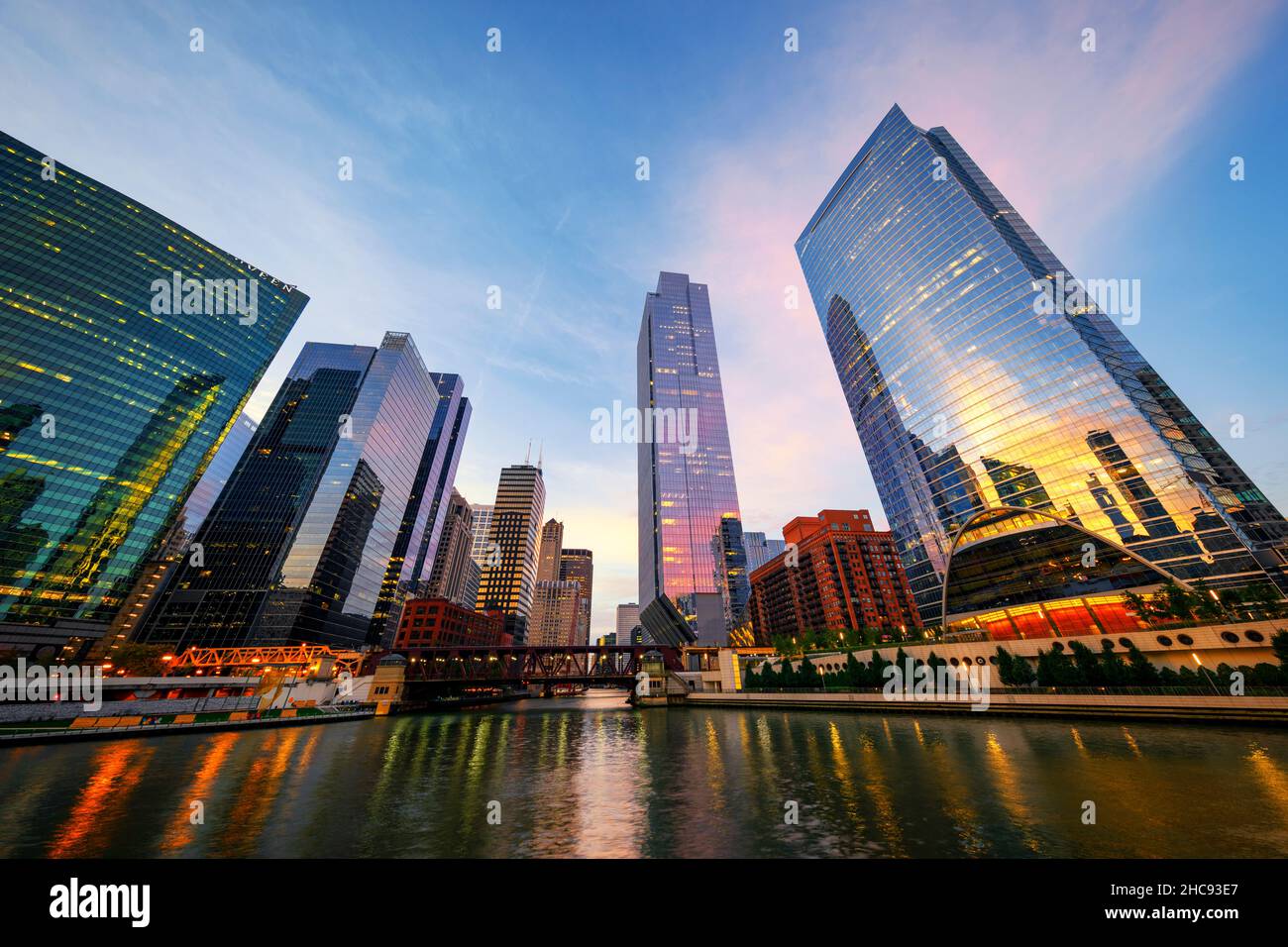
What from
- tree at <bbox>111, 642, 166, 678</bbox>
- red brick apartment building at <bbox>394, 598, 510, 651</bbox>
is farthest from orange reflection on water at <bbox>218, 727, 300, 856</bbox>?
red brick apartment building at <bbox>394, 598, 510, 651</bbox>

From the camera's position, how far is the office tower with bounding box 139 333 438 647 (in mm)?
121375

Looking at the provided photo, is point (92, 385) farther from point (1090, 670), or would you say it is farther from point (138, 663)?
point (1090, 670)

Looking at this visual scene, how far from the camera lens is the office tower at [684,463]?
427 ft

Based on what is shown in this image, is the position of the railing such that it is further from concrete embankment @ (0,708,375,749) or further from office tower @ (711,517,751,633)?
concrete embankment @ (0,708,375,749)

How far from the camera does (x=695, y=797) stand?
2170 centimetres

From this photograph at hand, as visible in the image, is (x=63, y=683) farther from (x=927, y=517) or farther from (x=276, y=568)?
(x=927, y=517)

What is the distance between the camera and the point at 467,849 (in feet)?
50.1

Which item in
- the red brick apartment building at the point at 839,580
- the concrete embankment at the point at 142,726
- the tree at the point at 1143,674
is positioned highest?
the red brick apartment building at the point at 839,580

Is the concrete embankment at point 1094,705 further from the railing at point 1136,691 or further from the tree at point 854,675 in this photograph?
the tree at point 854,675

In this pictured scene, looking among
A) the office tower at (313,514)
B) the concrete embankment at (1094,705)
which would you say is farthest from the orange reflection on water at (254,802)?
the office tower at (313,514)

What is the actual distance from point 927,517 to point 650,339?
400ft

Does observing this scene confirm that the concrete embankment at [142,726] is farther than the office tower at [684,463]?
No

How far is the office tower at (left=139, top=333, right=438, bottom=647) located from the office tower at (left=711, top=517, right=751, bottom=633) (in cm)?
10734

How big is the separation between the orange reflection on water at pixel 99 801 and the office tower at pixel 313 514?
99573 millimetres
